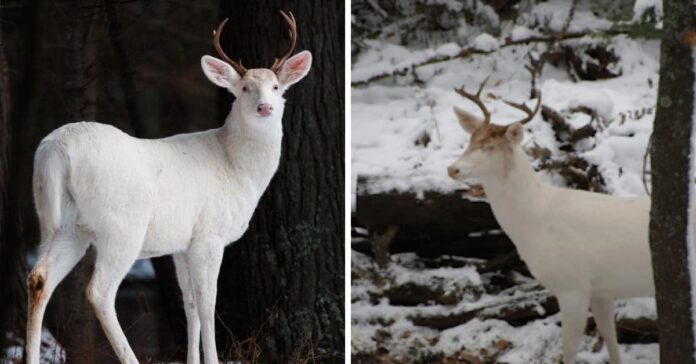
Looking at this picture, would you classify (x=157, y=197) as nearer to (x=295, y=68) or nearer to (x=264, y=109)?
(x=264, y=109)

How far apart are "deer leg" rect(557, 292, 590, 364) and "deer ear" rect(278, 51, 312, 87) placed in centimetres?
130

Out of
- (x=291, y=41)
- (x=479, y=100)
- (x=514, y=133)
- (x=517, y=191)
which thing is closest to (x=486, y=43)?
(x=479, y=100)

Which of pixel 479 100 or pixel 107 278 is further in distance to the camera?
pixel 479 100

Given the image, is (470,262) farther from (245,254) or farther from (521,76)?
(245,254)

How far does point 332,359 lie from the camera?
11.5ft

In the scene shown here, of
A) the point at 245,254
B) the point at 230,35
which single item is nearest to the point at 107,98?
the point at 230,35

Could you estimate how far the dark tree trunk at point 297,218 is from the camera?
3385mm

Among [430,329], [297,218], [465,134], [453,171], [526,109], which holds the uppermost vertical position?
[526,109]

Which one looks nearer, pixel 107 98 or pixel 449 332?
pixel 107 98

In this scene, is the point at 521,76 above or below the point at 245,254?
above

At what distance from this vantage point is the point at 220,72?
10.2 feet

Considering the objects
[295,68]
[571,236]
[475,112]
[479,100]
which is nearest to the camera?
[295,68]

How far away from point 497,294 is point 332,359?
2.73ft

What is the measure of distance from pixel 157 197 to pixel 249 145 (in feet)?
1.22
